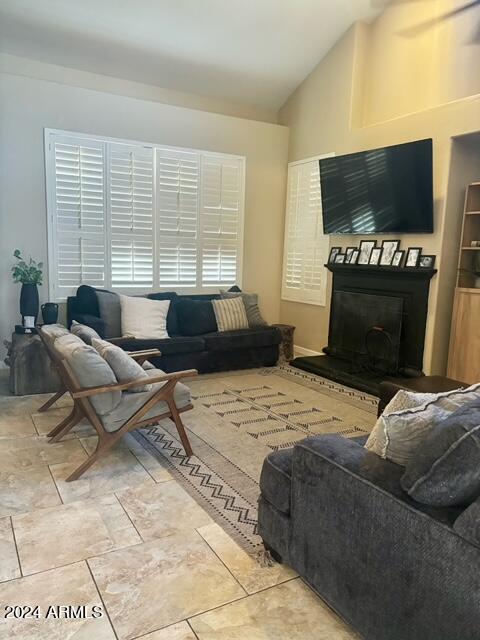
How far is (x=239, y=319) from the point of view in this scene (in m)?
5.49

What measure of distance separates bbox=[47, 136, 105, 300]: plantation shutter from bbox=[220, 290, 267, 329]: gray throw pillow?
1.53 meters

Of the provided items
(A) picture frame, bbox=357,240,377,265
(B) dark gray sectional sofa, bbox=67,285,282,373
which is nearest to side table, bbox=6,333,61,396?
(B) dark gray sectional sofa, bbox=67,285,282,373

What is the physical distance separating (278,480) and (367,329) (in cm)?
349

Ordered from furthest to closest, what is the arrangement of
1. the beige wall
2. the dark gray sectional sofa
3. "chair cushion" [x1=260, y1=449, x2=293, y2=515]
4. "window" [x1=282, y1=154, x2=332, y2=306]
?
"window" [x1=282, y1=154, x2=332, y2=306] < the dark gray sectional sofa < the beige wall < "chair cushion" [x1=260, y1=449, x2=293, y2=515]

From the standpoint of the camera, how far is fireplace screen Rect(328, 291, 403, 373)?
15.8ft

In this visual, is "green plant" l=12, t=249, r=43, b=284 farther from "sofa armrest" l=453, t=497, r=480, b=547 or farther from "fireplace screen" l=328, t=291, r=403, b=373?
"sofa armrest" l=453, t=497, r=480, b=547

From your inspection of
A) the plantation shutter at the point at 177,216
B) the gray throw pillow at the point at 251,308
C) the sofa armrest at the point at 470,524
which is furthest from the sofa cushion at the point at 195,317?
the sofa armrest at the point at 470,524

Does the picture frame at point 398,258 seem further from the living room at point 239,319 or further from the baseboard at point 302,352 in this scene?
the baseboard at point 302,352

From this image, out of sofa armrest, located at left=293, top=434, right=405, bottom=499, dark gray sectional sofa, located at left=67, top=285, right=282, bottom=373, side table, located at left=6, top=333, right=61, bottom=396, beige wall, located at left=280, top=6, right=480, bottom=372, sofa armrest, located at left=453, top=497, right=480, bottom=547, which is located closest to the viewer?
sofa armrest, located at left=453, top=497, right=480, bottom=547

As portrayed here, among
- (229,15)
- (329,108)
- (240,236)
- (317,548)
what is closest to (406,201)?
(329,108)

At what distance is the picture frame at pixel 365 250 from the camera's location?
5.15 meters

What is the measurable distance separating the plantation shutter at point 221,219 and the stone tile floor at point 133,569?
360cm

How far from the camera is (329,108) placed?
561cm

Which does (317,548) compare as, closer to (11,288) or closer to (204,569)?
(204,569)
